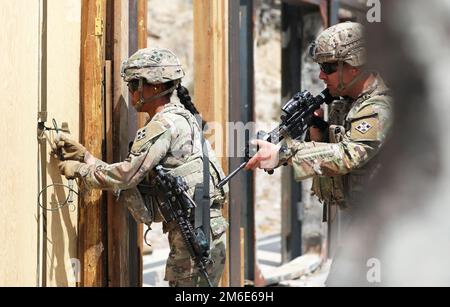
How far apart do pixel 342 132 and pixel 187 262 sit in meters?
1.07

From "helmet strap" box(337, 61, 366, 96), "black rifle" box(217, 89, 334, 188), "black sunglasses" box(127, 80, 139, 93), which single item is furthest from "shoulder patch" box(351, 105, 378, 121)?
"black sunglasses" box(127, 80, 139, 93)

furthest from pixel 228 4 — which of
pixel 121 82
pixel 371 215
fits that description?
pixel 371 215

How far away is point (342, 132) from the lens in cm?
310

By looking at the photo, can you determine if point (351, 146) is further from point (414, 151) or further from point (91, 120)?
point (414, 151)

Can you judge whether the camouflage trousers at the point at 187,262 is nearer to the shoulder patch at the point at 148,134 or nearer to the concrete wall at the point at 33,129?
the shoulder patch at the point at 148,134

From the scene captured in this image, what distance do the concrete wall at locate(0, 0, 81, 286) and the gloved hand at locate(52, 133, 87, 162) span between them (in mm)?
105

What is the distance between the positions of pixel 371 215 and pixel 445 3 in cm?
30

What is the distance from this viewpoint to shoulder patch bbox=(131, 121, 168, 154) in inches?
122

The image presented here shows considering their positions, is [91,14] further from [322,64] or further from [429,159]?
[429,159]

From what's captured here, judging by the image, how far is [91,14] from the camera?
11.6 feet

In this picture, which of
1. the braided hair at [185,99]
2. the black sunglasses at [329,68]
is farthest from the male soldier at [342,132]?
the braided hair at [185,99]

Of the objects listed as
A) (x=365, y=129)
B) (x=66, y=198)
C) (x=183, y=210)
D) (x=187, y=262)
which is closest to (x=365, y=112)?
(x=365, y=129)

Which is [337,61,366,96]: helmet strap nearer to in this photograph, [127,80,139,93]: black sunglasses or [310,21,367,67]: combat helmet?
[310,21,367,67]: combat helmet

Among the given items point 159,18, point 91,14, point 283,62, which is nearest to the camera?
point 91,14
